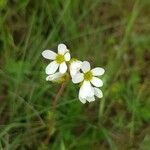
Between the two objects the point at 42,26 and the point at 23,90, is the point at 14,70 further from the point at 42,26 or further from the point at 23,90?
the point at 42,26

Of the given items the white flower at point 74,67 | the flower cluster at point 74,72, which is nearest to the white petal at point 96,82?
the flower cluster at point 74,72

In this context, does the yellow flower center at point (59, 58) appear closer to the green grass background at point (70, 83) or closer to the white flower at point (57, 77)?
the white flower at point (57, 77)

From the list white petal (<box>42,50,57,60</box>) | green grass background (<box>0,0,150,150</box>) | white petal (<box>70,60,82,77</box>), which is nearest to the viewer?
white petal (<box>70,60,82,77</box>)

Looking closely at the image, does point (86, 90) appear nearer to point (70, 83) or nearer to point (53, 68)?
point (53, 68)

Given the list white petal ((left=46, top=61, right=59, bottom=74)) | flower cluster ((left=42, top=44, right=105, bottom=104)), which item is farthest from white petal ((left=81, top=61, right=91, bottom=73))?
white petal ((left=46, top=61, right=59, bottom=74))

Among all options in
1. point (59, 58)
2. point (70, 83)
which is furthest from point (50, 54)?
point (70, 83)

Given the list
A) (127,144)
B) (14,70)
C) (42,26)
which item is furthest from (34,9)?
(127,144)

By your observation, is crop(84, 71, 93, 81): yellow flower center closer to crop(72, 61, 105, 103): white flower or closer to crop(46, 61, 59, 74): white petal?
crop(72, 61, 105, 103): white flower
